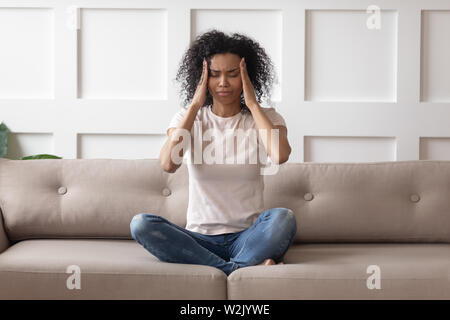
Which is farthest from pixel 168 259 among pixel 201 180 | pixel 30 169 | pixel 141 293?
pixel 30 169

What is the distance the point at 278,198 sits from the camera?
6.84 ft

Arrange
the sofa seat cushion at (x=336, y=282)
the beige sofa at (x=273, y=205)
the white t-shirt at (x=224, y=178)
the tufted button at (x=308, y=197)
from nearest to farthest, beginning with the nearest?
the sofa seat cushion at (x=336, y=282)
the white t-shirt at (x=224, y=178)
the beige sofa at (x=273, y=205)
the tufted button at (x=308, y=197)

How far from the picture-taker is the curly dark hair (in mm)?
1927

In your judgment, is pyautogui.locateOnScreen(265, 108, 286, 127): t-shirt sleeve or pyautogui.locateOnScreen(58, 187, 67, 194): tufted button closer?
pyautogui.locateOnScreen(265, 108, 286, 127): t-shirt sleeve

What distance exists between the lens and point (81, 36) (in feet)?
8.74

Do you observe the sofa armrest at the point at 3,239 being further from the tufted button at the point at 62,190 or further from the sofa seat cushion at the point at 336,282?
the sofa seat cushion at the point at 336,282

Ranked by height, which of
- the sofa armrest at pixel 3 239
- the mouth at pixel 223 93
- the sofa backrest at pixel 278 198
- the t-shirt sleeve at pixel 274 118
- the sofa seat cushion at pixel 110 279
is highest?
the mouth at pixel 223 93

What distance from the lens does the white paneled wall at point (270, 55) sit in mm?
2617

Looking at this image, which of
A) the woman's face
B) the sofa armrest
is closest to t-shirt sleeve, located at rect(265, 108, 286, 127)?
the woman's face

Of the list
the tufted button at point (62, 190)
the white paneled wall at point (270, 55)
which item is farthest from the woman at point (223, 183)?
the white paneled wall at point (270, 55)

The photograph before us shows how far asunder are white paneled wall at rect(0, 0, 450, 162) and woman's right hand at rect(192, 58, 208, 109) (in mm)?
763

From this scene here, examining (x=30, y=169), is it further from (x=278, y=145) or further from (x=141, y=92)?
(x=278, y=145)

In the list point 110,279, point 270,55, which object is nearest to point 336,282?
point 110,279

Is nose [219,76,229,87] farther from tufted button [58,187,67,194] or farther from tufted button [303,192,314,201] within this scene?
tufted button [58,187,67,194]
